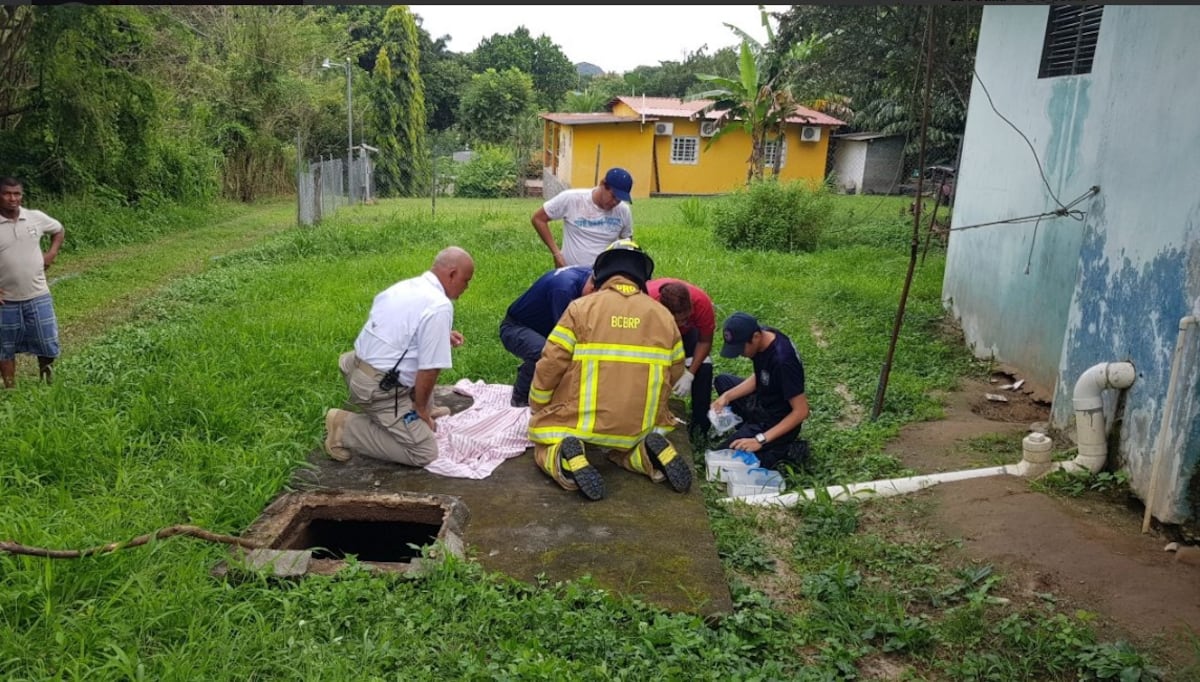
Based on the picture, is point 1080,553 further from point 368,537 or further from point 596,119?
point 596,119

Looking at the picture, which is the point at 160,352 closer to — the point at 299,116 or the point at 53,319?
the point at 53,319

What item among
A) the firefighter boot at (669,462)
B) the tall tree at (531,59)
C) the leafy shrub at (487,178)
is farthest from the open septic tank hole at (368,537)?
the tall tree at (531,59)

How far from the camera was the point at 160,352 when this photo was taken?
6.56 m

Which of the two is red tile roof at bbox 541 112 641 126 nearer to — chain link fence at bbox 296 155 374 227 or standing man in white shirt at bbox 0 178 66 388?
chain link fence at bbox 296 155 374 227

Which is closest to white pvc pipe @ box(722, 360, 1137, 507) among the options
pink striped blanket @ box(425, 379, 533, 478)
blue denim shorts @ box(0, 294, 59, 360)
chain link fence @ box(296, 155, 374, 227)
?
pink striped blanket @ box(425, 379, 533, 478)

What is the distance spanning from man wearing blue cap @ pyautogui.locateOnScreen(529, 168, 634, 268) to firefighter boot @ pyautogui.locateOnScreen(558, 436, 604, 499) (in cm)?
259

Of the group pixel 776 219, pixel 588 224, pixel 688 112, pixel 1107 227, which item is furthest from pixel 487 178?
pixel 1107 227

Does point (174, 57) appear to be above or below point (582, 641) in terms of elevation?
above

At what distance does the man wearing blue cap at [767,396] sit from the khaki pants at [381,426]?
71.7 inches

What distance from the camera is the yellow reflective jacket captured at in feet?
14.5

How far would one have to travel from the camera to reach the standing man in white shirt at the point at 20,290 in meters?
5.88

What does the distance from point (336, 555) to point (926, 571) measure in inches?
118

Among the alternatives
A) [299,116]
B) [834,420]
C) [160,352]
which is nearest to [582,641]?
[834,420]

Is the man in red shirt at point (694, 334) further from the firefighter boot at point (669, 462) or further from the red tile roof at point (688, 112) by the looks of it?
the red tile roof at point (688, 112)
